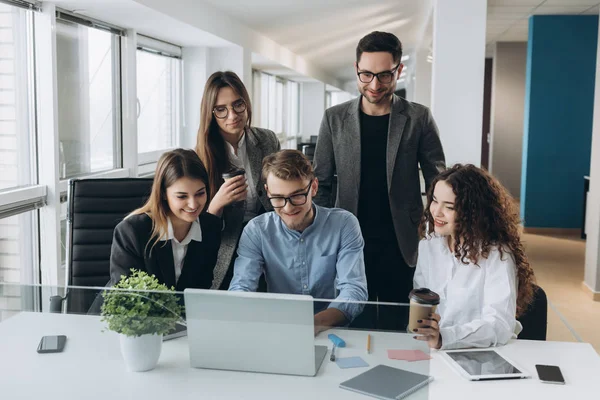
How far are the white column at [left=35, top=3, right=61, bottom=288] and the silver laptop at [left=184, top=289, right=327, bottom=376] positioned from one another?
2.95 m

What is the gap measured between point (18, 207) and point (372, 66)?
2.36 metres

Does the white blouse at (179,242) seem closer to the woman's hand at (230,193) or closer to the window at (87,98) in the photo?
the woman's hand at (230,193)

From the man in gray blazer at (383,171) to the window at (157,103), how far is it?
12.0 ft

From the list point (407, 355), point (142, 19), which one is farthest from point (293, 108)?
point (407, 355)

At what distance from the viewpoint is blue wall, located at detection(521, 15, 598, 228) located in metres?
7.25

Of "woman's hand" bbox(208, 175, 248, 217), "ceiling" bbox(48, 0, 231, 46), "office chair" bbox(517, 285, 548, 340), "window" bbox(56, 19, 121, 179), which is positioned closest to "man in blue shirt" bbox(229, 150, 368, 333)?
"woman's hand" bbox(208, 175, 248, 217)

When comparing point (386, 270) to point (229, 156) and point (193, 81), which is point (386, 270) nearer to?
point (229, 156)

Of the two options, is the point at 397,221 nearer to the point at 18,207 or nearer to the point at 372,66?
the point at 372,66

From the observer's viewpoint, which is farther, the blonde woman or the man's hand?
the blonde woman

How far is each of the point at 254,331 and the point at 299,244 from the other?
86cm

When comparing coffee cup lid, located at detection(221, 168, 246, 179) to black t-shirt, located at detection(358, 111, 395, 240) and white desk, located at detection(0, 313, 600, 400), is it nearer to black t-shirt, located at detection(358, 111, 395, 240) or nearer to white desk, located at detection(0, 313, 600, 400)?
black t-shirt, located at detection(358, 111, 395, 240)

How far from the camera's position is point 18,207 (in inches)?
145

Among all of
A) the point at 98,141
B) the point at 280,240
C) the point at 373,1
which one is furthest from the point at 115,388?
the point at 373,1

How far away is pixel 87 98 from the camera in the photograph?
4754 mm
